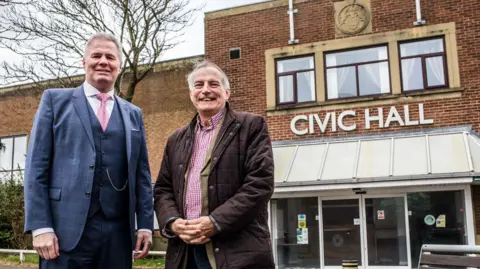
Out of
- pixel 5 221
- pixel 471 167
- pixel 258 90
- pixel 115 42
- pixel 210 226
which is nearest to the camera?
pixel 210 226

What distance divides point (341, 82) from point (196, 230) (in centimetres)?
1196

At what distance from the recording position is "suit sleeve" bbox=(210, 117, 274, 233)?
9.94 ft

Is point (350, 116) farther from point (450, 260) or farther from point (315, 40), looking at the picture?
Answer: point (450, 260)

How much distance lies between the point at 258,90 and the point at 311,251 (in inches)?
188

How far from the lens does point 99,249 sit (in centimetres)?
305

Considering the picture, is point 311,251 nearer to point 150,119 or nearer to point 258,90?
point 258,90

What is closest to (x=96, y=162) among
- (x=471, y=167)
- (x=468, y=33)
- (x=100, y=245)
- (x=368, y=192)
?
(x=100, y=245)

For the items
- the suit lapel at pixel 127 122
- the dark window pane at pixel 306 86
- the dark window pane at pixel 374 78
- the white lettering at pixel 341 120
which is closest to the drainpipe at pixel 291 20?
the dark window pane at pixel 306 86

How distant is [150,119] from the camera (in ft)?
65.7

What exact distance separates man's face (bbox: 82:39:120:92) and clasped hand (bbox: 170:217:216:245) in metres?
1.02

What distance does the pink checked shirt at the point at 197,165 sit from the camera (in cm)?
323

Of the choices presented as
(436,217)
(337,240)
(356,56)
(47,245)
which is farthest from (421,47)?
(47,245)

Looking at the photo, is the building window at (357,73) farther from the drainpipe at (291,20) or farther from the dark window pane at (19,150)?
the dark window pane at (19,150)

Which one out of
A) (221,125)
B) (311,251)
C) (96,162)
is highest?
(221,125)
